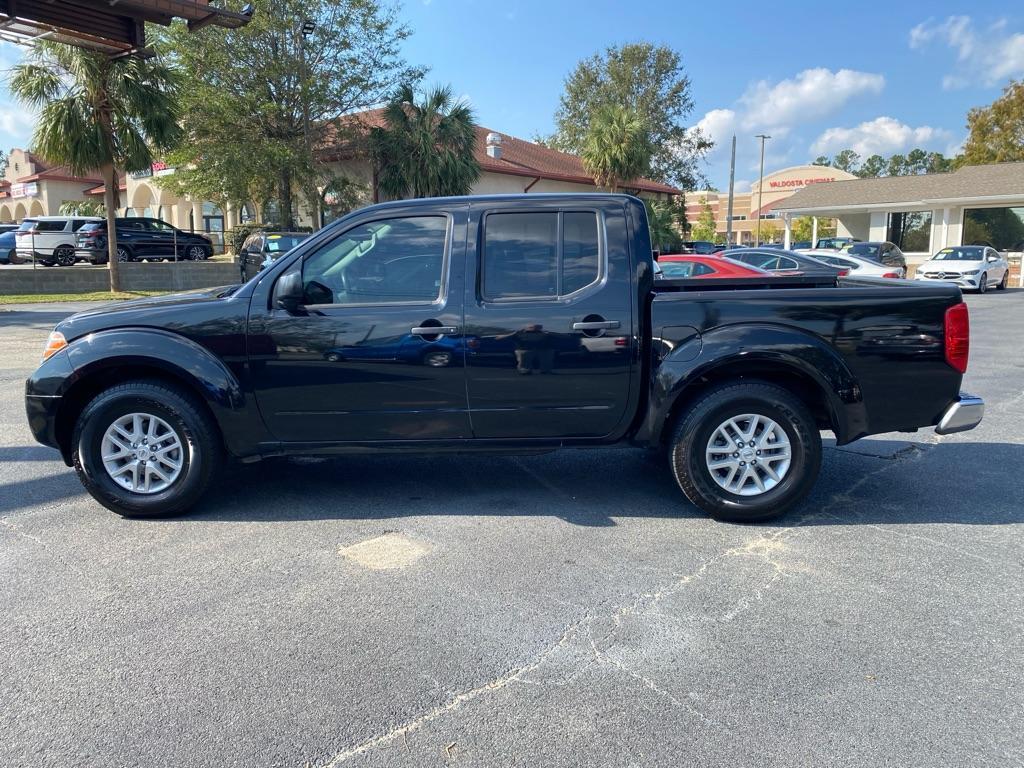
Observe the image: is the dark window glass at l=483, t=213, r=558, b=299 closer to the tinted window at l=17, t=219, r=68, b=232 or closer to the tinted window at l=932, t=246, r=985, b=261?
the tinted window at l=932, t=246, r=985, b=261

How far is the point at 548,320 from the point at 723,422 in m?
1.21

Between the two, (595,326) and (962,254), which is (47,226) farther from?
(962,254)

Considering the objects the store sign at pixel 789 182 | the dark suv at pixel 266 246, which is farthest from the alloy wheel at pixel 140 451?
the store sign at pixel 789 182

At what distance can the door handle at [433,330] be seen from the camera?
14.8ft

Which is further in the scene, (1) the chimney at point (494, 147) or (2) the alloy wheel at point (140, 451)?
(1) the chimney at point (494, 147)

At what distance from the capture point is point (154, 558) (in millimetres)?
4164

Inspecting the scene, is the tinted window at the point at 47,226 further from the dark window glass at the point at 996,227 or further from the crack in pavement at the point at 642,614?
the dark window glass at the point at 996,227

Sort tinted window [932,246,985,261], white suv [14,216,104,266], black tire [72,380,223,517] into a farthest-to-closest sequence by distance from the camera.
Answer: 1. tinted window [932,246,985,261]
2. white suv [14,216,104,266]
3. black tire [72,380,223,517]

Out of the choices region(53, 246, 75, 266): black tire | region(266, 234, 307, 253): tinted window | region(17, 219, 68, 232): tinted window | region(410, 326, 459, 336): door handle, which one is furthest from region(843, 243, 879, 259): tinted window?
region(17, 219, 68, 232): tinted window

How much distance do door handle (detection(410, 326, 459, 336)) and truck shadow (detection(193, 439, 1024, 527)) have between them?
3.82 feet

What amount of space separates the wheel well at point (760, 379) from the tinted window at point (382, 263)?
1651 millimetres

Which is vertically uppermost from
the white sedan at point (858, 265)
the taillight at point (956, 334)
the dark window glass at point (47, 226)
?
the dark window glass at point (47, 226)

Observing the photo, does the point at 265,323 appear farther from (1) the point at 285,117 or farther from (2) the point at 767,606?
(1) the point at 285,117

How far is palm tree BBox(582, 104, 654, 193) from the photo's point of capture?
31078 millimetres
